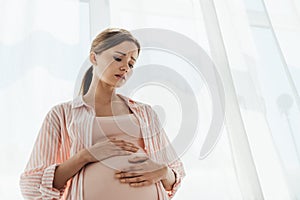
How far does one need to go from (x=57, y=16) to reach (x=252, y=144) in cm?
84

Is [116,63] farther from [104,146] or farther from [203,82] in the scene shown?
[203,82]

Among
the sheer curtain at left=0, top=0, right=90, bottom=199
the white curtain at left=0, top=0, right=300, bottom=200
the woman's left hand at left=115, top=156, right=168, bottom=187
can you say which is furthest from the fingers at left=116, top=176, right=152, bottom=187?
the sheer curtain at left=0, top=0, right=90, bottom=199

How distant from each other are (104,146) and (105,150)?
0.03 ft

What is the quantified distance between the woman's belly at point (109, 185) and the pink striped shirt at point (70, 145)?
2cm

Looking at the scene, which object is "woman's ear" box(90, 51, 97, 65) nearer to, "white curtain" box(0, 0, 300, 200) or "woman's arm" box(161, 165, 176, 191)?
"white curtain" box(0, 0, 300, 200)

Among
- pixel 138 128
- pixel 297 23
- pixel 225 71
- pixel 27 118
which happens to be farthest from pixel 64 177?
pixel 297 23

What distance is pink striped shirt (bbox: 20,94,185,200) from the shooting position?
31.7 inches

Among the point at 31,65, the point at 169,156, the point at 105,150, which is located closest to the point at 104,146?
the point at 105,150

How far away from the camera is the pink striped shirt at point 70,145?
0.81 metres

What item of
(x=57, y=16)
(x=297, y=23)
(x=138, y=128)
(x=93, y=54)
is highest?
(x=57, y=16)

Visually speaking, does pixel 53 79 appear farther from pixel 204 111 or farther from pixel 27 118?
pixel 204 111

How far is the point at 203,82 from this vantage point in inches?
50.0

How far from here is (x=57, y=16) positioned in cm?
127

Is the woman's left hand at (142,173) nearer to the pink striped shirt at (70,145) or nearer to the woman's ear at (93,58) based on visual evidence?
the pink striped shirt at (70,145)
